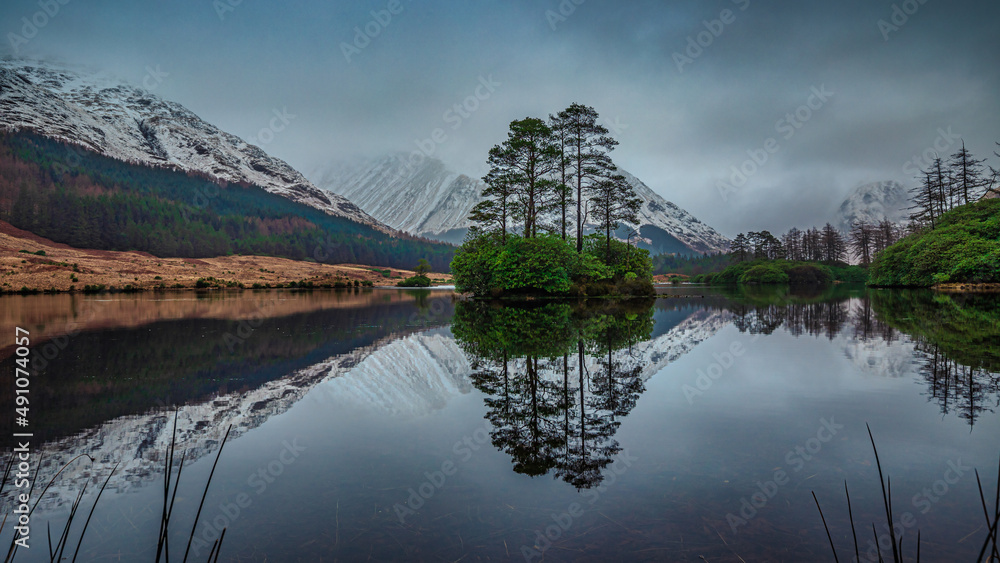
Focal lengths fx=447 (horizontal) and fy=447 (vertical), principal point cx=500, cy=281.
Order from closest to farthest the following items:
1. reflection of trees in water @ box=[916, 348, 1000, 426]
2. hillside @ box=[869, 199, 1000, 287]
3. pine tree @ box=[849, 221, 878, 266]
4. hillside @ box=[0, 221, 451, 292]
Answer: reflection of trees in water @ box=[916, 348, 1000, 426], hillside @ box=[869, 199, 1000, 287], hillside @ box=[0, 221, 451, 292], pine tree @ box=[849, 221, 878, 266]

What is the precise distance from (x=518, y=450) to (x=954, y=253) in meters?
52.8

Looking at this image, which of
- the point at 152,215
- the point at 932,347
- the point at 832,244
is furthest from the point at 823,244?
the point at 152,215

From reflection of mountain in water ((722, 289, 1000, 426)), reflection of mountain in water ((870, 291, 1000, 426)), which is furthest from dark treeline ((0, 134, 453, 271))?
reflection of mountain in water ((870, 291, 1000, 426))

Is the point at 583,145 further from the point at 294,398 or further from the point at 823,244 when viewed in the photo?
the point at 823,244

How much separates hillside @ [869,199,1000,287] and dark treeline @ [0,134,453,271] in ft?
424

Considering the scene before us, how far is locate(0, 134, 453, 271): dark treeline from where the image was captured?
94188mm

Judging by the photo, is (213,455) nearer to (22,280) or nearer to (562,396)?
(562,396)

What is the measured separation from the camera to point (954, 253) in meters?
39.4

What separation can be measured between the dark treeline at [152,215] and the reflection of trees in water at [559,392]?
114946mm

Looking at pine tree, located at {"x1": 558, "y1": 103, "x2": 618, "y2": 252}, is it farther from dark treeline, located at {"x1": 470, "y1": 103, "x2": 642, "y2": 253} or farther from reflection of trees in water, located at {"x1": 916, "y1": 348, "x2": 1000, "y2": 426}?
reflection of trees in water, located at {"x1": 916, "y1": 348, "x2": 1000, "y2": 426}

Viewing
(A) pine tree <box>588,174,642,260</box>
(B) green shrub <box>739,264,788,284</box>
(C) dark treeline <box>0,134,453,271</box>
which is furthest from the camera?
(C) dark treeline <box>0,134,453,271</box>

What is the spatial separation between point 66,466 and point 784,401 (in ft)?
29.8

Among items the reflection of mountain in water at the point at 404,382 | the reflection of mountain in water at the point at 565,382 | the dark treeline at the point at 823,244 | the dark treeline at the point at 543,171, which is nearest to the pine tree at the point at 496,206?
the dark treeline at the point at 543,171

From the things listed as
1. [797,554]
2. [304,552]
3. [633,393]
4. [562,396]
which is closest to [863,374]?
[633,393]
